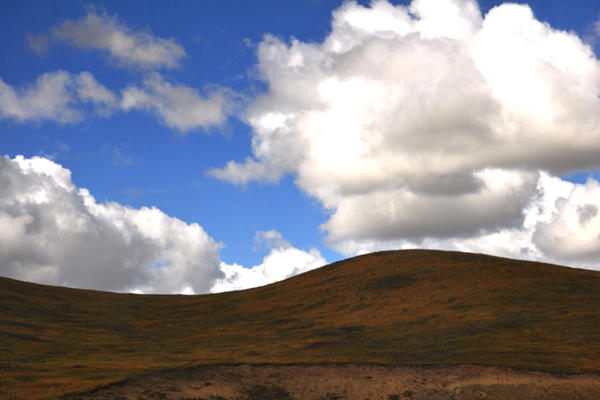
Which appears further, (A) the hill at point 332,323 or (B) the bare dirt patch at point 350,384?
(A) the hill at point 332,323

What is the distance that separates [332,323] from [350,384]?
1735 centimetres

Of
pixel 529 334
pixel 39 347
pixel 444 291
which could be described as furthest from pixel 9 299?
pixel 529 334

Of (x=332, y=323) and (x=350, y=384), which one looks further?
(x=332, y=323)

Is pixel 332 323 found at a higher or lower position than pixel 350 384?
higher

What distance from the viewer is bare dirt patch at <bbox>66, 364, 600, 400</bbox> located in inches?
1083

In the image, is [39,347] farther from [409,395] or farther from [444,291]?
[444,291]

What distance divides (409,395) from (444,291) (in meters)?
22.8

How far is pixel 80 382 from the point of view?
92.4 feet

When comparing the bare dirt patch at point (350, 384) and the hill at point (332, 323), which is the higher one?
the hill at point (332, 323)

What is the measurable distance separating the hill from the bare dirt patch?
1.38 m

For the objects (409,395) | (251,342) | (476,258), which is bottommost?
(409,395)

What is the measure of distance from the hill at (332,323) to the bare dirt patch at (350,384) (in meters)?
1.38

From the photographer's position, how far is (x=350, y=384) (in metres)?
29.8

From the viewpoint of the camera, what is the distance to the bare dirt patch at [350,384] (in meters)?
27.5
